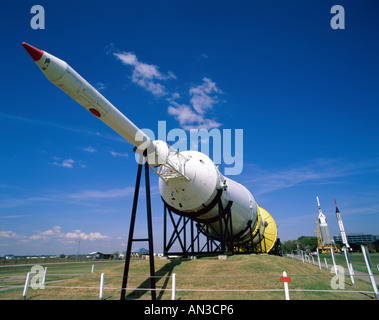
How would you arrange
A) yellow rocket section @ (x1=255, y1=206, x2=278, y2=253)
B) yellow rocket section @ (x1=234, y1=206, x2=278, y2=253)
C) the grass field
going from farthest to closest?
yellow rocket section @ (x1=255, y1=206, x2=278, y2=253), yellow rocket section @ (x1=234, y1=206, x2=278, y2=253), the grass field

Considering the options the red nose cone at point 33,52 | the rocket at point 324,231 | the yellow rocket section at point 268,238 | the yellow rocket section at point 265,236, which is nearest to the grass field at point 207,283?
the red nose cone at point 33,52

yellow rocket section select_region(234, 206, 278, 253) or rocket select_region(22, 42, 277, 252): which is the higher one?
rocket select_region(22, 42, 277, 252)

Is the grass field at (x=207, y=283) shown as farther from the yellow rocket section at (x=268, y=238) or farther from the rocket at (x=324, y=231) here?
the rocket at (x=324, y=231)

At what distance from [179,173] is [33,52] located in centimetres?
877

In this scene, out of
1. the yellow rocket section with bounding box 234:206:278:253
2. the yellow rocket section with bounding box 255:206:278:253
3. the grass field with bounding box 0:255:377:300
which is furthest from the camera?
the yellow rocket section with bounding box 255:206:278:253

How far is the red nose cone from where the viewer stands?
21.2 feet

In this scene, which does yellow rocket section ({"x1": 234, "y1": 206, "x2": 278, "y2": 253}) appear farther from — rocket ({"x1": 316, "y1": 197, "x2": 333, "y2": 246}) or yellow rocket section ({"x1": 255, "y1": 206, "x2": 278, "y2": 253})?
rocket ({"x1": 316, "y1": 197, "x2": 333, "y2": 246})

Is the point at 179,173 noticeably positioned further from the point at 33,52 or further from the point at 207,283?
the point at 33,52

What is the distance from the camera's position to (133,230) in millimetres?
10055

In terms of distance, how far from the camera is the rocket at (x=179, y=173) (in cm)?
755

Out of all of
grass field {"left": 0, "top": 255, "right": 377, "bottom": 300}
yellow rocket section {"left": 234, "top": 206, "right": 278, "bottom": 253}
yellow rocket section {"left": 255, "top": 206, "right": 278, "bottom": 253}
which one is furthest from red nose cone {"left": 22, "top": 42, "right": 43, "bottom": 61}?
yellow rocket section {"left": 255, "top": 206, "right": 278, "bottom": 253}

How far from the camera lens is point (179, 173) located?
13.5 meters

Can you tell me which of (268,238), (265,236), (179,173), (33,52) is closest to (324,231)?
(268,238)
